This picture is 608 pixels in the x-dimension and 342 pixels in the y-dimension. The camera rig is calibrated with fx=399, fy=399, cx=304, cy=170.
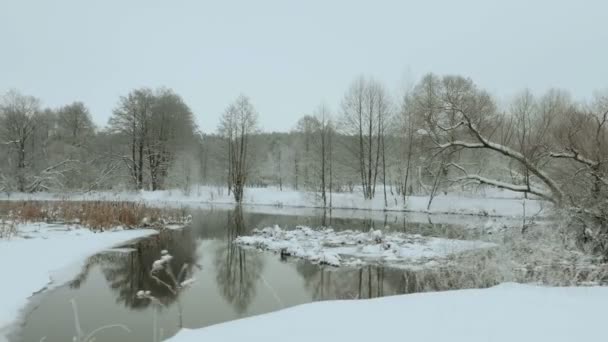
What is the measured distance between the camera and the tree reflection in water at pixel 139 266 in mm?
8492

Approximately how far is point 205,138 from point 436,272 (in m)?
57.5

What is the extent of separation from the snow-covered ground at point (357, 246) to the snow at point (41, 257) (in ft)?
16.6

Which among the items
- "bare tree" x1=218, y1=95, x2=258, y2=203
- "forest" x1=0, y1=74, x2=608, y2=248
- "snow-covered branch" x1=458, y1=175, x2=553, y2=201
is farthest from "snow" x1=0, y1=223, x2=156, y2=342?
"bare tree" x1=218, y1=95, x2=258, y2=203

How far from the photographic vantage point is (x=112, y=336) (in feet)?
20.5

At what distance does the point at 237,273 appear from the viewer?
10.7 meters

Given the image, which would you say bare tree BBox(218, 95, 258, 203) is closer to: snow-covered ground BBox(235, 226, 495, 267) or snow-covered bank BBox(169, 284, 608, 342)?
snow-covered ground BBox(235, 226, 495, 267)

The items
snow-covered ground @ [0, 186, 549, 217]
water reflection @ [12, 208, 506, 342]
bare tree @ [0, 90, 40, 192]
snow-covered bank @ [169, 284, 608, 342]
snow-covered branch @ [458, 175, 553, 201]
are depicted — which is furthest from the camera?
bare tree @ [0, 90, 40, 192]

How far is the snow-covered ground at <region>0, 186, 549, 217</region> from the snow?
994 centimetres

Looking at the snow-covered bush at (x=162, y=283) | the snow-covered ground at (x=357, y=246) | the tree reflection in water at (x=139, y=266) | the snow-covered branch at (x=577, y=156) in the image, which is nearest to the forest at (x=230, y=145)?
the snow-covered ground at (x=357, y=246)

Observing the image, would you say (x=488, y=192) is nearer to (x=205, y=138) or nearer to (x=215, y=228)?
(x=215, y=228)

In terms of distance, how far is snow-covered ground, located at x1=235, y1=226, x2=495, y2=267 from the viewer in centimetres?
1194

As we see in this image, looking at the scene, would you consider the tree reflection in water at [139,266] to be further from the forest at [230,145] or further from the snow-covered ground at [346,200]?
the forest at [230,145]

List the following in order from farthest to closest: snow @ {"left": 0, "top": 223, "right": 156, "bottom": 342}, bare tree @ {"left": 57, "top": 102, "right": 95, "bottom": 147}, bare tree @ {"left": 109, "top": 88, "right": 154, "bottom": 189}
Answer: bare tree @ {"left": 57, "top": 102, "right": 95, "bottom": 147}, bare tree @ {"left": 109, "top": 88, "right": 154, "bottom": 189}, snow @ {"left": 0, "top": 223, "right": 156, "bottom": 342}

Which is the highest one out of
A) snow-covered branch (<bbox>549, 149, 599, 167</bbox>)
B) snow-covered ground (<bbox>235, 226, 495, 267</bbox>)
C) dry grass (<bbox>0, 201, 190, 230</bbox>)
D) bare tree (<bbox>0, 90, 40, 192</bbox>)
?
bare tree (<bbox>0, 90, 40, 192</bbox>)
